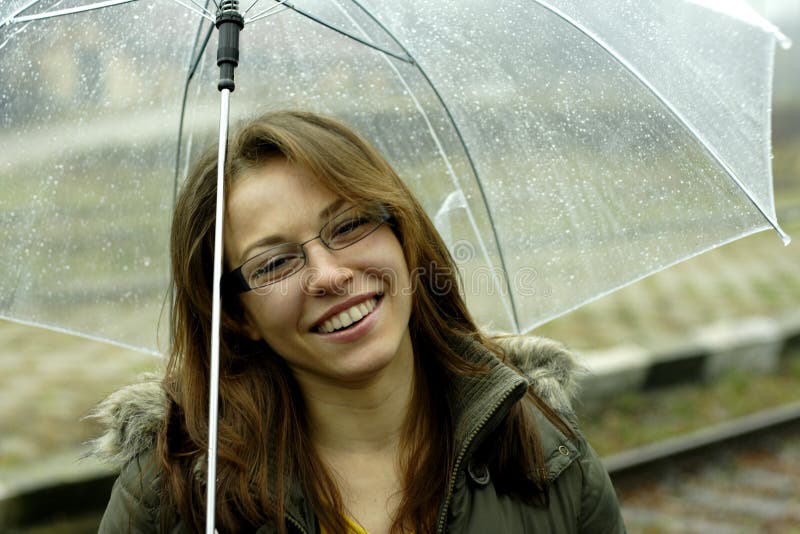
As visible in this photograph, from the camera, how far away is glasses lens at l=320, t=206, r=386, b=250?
2117mm

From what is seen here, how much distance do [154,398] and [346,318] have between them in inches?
25.9

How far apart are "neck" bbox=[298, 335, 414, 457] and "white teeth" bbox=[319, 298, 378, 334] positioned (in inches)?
9.1

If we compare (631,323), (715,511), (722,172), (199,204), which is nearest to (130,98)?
(199,204)

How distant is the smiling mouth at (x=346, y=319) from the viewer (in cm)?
207

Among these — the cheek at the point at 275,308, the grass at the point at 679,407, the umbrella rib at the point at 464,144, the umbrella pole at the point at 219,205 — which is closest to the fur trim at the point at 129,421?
the umbrella pole at the point at 219,205

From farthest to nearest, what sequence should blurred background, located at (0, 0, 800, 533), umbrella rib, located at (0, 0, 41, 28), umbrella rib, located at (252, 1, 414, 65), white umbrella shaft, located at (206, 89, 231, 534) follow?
1. blurred background, located at (0, 0, 800, 533)
2. umbrella rib, located at (252, 1, 414, 65)
3. umbrella rib, located at (0, 0, 41, 28)
4. white umbrella shaft, located at (206, 89, 231, 534)

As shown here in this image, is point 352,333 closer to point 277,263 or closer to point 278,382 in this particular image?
point 277,263

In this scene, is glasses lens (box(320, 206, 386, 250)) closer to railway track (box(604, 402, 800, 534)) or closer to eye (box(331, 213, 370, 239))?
eye (box(331, 213, 370, 239))

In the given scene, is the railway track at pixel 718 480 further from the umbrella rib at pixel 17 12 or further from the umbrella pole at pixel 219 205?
the umbrella rib at pixel 17 12

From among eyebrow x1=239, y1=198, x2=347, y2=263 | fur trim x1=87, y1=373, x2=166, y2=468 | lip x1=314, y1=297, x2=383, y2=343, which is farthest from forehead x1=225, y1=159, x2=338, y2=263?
fur trim x1=87, y1=373, x2=166, y2=468

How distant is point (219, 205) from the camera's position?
6.59ft

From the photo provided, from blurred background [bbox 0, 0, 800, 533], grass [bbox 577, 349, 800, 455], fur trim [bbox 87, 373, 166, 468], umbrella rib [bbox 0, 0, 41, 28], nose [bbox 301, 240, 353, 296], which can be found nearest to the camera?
nose [bbox 301, 240, 353, 296]

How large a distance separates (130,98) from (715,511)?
4116 millimetres

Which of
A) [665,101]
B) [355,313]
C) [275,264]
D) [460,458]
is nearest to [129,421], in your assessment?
[275,264]
